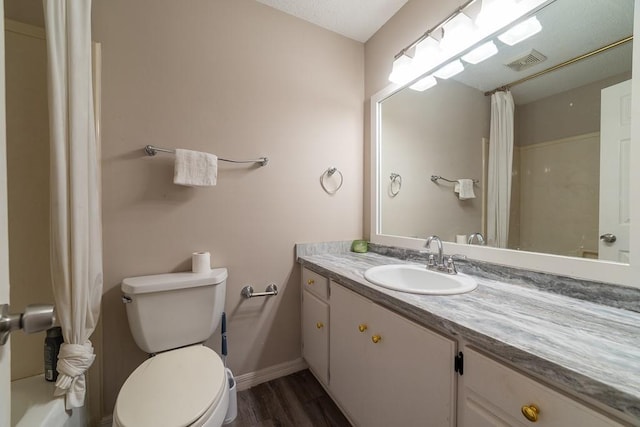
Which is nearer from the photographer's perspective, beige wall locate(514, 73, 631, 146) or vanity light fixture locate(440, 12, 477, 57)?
beige wall locate(514, 73, 631, 146)

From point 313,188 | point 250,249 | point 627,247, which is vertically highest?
point 313,188

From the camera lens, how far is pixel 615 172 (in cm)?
83

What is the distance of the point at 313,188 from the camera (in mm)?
1676

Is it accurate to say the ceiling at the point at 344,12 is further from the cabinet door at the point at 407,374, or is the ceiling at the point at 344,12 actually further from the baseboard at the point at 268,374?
the baseboard at the point at 268,374

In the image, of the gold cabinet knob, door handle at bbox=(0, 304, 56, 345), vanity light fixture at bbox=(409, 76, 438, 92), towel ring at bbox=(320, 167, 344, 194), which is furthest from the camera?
towel ring at bbox=(320, 167, 344, 194)

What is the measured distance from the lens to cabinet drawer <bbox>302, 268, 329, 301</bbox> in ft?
4.38

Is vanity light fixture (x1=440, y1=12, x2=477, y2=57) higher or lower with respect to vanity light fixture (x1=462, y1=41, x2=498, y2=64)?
higher

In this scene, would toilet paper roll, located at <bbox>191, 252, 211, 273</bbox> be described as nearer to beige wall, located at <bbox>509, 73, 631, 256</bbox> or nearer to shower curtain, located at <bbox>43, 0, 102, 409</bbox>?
shower curtain, located at <bbox>43, 0, 102, 409</bbox>

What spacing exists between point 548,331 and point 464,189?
869mm

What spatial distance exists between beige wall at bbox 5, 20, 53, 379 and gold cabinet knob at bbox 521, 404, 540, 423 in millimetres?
1719

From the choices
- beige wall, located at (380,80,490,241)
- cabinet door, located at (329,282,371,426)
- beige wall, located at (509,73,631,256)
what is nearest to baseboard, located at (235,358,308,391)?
cabinet door, located at (329,282,371,426)

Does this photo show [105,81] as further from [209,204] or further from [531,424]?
[531,424]

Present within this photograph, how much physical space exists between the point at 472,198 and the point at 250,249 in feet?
4.27

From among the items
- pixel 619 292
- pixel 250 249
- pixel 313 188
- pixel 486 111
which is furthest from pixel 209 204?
pixel 619 292
